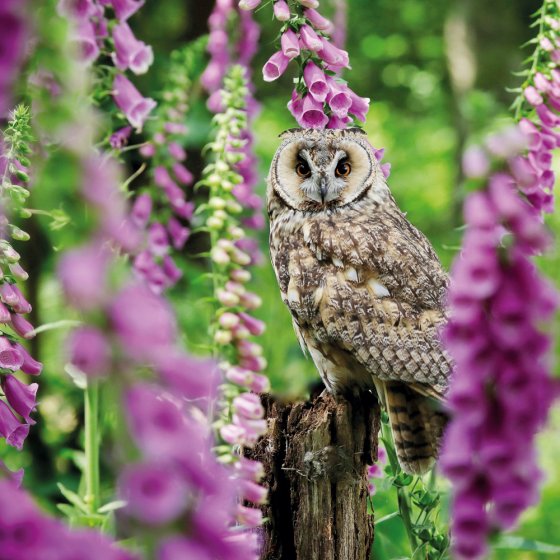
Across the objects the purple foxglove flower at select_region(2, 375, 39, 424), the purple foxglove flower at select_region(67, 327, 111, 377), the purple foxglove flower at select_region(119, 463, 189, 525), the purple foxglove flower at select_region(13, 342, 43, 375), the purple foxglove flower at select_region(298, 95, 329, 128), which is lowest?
the purple foxglove flower at select_region(119, 463, 189, 525)

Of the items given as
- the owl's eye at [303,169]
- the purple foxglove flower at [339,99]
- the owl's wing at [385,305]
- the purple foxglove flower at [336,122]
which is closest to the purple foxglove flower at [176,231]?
the owl's eye at [303,169]

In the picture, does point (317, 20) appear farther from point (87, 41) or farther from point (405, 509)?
point (405, 509)

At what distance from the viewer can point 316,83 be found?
9.12 feet

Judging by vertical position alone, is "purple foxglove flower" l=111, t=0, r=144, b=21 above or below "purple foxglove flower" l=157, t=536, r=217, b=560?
above

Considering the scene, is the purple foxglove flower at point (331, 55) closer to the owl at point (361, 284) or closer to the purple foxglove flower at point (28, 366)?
the owl at point (361, 284)

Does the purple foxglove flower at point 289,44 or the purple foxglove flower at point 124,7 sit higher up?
the purple foxglove flower at point 124,7

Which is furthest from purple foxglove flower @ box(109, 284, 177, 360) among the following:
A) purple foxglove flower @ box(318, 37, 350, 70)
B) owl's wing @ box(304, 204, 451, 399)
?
owl's wing @ box(304, 204, 451, 399)

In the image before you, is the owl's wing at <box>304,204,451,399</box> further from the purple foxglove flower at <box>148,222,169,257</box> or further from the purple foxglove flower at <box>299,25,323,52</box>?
the purple foxglove flower at <box>299,25,323,52</box>

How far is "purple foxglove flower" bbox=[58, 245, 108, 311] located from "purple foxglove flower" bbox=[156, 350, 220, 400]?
0.35ft

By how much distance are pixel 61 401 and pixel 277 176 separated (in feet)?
8.20

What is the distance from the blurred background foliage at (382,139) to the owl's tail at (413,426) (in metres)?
0.25

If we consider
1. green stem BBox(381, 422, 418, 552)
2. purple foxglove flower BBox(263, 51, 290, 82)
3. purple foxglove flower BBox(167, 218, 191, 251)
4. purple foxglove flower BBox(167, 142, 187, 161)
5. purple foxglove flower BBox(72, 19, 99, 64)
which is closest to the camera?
purple foxglove flower BBox(72, 19, 99, 64)

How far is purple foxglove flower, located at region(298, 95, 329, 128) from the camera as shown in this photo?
2818 mm

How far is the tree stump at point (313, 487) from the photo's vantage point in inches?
106
